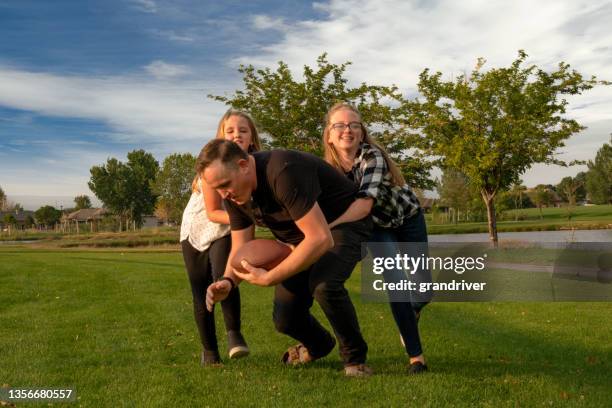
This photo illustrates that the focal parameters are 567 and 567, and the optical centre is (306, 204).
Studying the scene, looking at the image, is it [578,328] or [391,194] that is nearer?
[391,194]

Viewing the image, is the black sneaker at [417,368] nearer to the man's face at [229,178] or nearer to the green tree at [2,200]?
the man's face at [229,178]

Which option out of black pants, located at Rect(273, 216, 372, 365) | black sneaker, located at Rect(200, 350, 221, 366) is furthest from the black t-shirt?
black sneaker, located at Rect(200, 350, 221, 366)

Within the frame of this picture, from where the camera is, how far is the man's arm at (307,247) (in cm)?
421

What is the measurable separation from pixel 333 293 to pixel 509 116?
68.9 ft

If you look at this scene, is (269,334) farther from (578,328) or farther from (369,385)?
(578,328)

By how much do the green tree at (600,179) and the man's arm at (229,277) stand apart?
340 feet

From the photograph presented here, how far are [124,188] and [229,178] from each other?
106m

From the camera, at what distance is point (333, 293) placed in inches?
188

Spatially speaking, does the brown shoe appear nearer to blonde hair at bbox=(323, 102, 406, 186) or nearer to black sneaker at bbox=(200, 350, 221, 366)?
black sneaker at bbox=(200, 350, 221, 366)

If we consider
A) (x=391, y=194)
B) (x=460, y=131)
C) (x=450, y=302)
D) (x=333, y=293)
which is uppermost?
(x=460, y=131)

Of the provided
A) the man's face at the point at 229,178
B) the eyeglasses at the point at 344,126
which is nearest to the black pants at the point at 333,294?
the eyeglasses at the point at 344,126

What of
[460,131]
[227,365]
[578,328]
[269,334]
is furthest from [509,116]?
[227,365]

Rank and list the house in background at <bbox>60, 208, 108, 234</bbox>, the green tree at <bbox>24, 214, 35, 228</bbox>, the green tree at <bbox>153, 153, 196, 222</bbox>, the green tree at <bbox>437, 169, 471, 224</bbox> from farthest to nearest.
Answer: the green tree at <bbox>24, 214, 35, 228</bbox> < the house in background at <bbox>60, 208, 108, 234</bbox> < the green tree at <bbox>153, 153, 196, 222</bbox> < the green tree at <bbox>437, 169, 471, 224</bbox>

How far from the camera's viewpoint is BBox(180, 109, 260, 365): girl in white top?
5391mm
